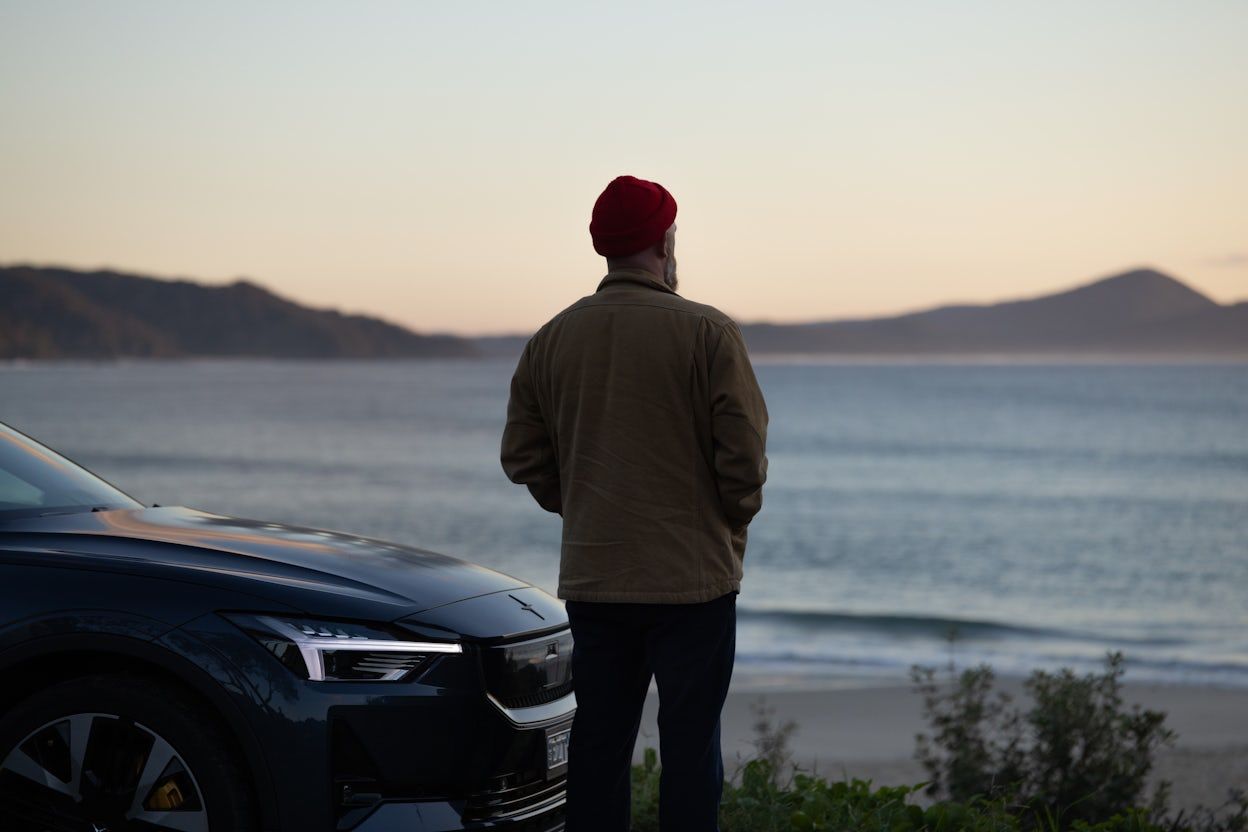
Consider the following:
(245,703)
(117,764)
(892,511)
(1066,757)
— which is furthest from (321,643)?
(892,511)

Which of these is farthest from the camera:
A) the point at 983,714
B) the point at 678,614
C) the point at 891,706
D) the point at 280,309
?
the point at 280,309

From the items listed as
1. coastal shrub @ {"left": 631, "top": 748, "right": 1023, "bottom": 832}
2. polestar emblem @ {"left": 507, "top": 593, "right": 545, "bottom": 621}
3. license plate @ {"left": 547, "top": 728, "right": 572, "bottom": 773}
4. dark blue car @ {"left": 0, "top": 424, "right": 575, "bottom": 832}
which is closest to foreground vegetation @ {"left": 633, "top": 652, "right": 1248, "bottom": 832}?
coastal shrub @ {"left": 631, "top": 748, "right": 1023, "bottom": 832}

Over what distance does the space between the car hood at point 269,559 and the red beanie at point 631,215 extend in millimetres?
1074

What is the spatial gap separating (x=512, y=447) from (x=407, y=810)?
934mm

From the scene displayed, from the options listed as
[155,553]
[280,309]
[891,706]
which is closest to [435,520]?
[891,706]

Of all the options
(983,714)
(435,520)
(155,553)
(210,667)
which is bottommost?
(435,520)

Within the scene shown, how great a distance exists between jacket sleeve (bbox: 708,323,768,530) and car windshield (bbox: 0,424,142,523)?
6.97ft

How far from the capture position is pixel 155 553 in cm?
320

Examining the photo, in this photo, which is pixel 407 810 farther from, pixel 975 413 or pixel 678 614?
pixel 975 413

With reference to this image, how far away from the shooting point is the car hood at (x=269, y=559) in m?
3.06

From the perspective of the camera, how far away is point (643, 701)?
9.79ft

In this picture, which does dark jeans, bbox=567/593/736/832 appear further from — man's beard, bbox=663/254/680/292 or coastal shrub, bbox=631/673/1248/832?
coastal shrub, bbox=631/673/1248/832

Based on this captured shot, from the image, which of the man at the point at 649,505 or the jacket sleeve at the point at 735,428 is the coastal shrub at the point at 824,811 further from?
the jacket sleeve at the point at 735,428

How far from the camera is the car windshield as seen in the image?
12.3 feet
